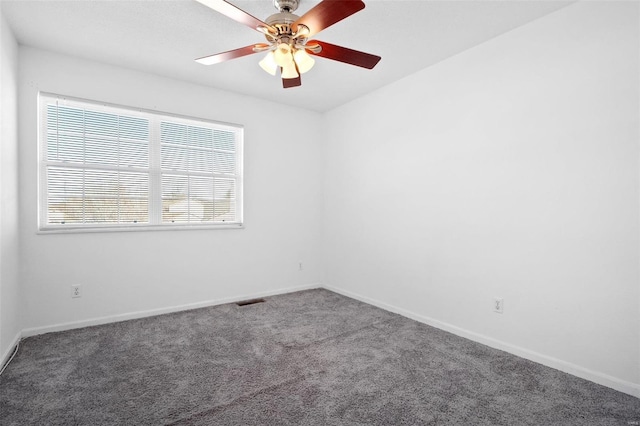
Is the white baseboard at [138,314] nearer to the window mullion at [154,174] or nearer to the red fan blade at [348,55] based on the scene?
the window mullion at [154,174]

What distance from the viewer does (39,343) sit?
108 inches

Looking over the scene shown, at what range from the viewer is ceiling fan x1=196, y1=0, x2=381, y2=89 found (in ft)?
5.68

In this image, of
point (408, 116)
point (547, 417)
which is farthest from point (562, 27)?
point (547, 417)

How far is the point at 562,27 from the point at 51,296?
4.83 meters

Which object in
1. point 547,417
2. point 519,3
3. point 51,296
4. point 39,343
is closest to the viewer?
point 547,417

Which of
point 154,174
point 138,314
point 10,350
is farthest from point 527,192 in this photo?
point 10,350

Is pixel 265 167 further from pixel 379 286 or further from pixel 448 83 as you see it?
pixel 448 83

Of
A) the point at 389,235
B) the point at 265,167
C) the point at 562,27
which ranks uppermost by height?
the point at 562,27

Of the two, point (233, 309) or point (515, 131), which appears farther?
A: point (233, 309)

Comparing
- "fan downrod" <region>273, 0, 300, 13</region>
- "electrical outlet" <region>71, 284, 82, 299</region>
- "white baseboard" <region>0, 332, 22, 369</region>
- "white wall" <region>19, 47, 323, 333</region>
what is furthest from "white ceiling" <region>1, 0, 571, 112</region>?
"white baseboard" <region>0, 332, 22, 369</region>

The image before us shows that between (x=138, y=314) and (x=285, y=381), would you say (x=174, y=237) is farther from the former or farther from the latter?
(x=285, y=381)

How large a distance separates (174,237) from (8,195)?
1443mm

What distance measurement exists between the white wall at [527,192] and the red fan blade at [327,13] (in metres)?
1.71

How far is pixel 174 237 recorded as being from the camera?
12.1 feet
